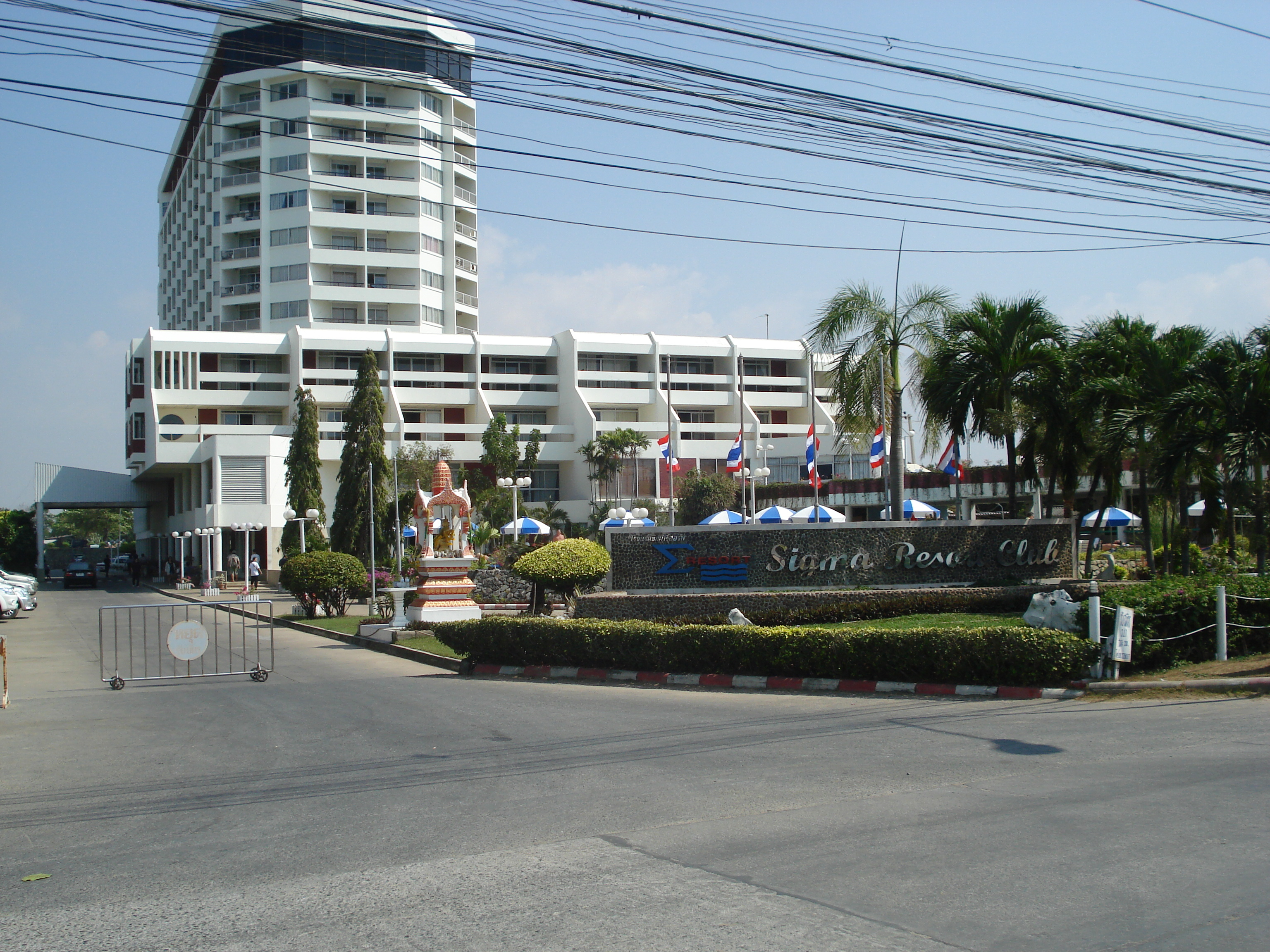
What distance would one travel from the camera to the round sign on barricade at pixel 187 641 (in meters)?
16.4

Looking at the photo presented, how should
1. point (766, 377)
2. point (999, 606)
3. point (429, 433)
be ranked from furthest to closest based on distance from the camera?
1. point (766, 377)
2. point (429, 433)
3. point (999, 606)

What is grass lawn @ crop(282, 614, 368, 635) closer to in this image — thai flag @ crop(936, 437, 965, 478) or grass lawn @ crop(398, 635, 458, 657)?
grass lawn @ crop(398, 635, 458, 657)

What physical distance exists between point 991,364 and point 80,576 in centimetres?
5278

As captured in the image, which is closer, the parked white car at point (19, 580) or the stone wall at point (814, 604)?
the stone wall at point (814, 604)

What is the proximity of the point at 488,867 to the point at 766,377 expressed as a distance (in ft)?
245

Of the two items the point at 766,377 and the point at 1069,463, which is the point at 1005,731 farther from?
the point at 766,377

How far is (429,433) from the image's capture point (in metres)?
71.2

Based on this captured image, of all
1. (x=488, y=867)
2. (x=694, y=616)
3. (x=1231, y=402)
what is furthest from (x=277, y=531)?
(x=488, y=867)

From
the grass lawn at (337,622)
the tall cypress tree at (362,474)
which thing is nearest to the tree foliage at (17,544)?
the tall cypress tree at (362,474)

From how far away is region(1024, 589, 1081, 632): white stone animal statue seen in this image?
44.6ft

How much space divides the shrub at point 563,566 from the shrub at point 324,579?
10.4m

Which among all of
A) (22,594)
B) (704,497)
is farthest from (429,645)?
(704,497)

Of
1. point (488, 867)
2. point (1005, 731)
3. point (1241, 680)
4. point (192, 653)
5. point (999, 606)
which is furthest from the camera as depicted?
point (999, 606)

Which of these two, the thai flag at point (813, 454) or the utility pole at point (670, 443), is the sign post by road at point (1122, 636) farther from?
the utility pole at point (670, 443)
